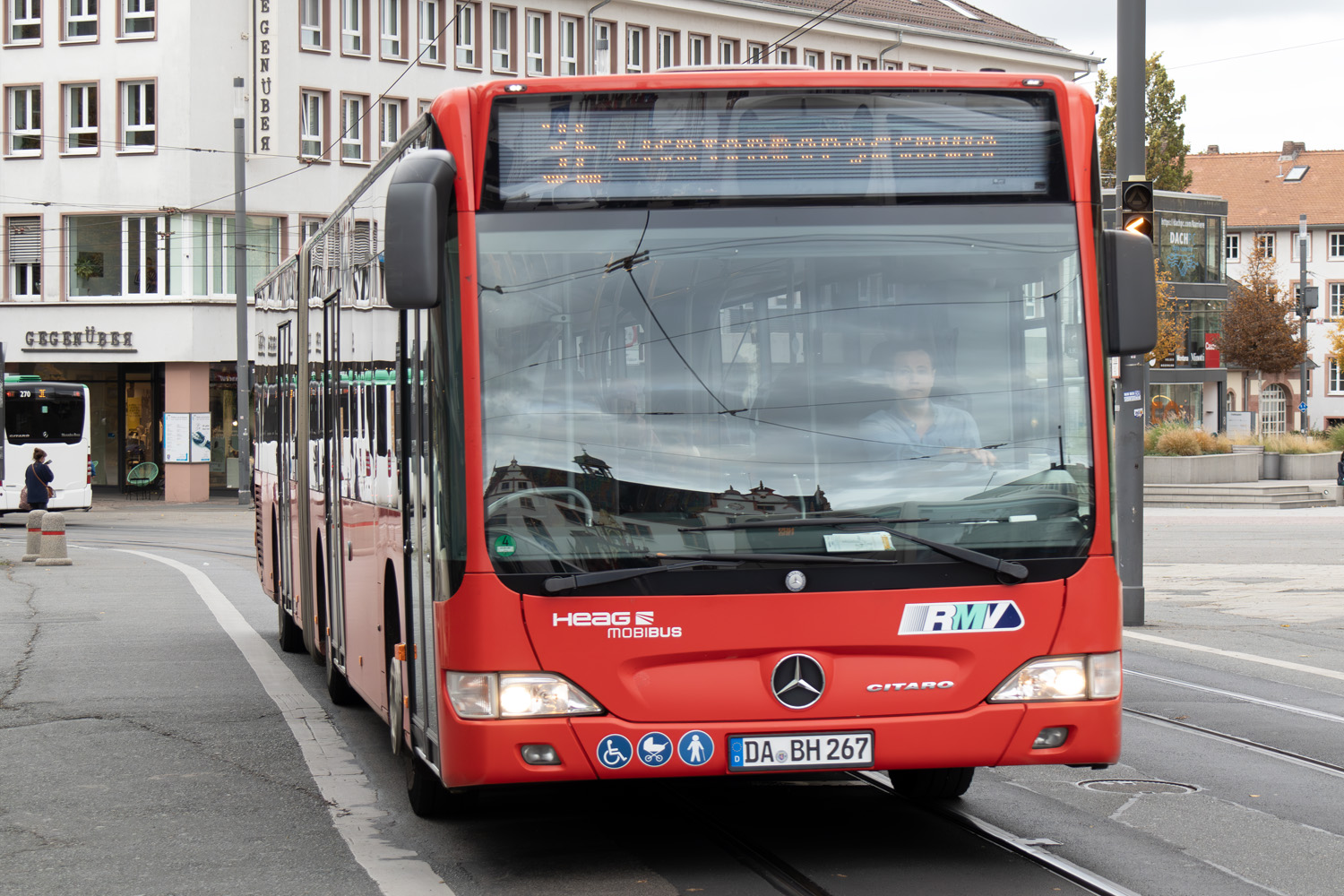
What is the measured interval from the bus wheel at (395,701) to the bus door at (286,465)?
4560 mm

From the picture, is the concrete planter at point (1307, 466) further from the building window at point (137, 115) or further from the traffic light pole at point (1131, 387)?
the traffic light pole at point (1131, 387)

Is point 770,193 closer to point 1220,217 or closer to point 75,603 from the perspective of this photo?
point 75,603

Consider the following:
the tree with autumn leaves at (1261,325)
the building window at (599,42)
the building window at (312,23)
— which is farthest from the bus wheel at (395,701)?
the tree with autumn leaves at (1261,325)

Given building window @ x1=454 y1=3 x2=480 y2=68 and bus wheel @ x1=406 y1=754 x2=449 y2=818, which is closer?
bus wheel @ x1=406 y1=754 x2=449 y2=818

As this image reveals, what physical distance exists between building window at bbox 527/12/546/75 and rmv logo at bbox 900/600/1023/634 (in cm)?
4845

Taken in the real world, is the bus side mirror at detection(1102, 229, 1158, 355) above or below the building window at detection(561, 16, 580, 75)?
below

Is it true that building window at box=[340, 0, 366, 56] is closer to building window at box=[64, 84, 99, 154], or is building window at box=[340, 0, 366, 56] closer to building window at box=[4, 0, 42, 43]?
building window at box=[64, 84, 99, 154]

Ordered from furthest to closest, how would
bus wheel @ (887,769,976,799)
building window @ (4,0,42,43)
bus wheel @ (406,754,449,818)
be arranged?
building window @ (4,0,42,43) → bus wheel @ (887,769,976,799) → bus wheel @ (406,754,449,818)

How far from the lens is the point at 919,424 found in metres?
5.96

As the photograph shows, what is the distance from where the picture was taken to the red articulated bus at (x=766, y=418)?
19.0 ft

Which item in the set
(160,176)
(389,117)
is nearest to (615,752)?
(160,176)

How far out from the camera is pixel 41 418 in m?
38.8

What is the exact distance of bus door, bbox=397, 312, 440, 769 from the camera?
6367 millimetres

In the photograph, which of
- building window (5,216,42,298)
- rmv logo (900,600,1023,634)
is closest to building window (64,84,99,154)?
building window (5,216,42,298)
